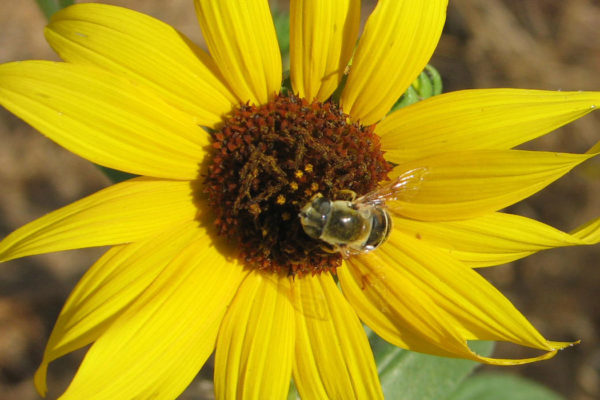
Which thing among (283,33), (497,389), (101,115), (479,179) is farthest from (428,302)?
(497,389)

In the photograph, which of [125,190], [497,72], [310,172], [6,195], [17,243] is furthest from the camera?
[497,72]

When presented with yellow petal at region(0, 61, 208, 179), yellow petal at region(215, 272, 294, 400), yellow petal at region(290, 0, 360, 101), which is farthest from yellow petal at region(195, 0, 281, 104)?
yellow petal at region(215, 272, 294, 400)

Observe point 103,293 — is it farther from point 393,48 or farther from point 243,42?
point 393,48

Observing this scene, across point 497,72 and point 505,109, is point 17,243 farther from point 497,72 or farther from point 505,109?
point 497,72

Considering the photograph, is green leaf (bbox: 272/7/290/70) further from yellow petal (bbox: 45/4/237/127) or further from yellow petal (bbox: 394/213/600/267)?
yellow petal (bbox: 394/213/600/267)

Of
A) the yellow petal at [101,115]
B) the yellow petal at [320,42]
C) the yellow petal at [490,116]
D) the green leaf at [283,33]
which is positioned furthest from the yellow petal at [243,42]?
the green leaf at [283,33]

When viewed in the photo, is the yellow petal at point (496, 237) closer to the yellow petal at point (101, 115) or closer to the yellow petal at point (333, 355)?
the yellow petal at point (333, 355)

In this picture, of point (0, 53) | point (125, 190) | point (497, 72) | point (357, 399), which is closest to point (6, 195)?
point (0, 53)
